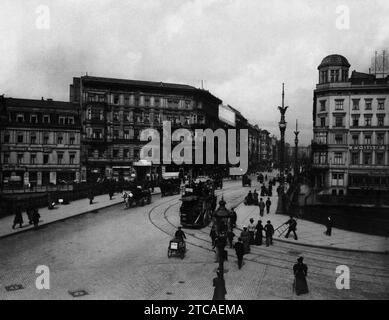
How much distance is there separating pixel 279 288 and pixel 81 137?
170 ft

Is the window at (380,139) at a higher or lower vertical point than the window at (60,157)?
higher

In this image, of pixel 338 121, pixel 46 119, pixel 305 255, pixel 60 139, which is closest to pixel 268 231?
pixel 305 255

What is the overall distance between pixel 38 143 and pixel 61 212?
1191 inches

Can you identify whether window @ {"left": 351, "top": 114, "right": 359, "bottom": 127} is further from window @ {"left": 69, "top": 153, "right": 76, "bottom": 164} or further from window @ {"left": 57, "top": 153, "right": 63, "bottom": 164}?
window @ {"left": 57, "top": 153, "right": 63, "bottom": 164}

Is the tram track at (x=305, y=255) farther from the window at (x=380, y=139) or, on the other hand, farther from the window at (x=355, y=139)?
the window at (x=380, y=139)

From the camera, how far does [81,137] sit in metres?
60.4

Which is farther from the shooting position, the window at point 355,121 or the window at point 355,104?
the window at point 355,121

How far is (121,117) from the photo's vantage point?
208 ft

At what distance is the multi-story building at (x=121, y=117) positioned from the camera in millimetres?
61344

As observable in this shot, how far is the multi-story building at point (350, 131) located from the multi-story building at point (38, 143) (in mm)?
37379

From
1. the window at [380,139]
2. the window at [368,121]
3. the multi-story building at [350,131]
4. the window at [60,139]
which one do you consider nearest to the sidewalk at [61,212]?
the window at [60,139]
